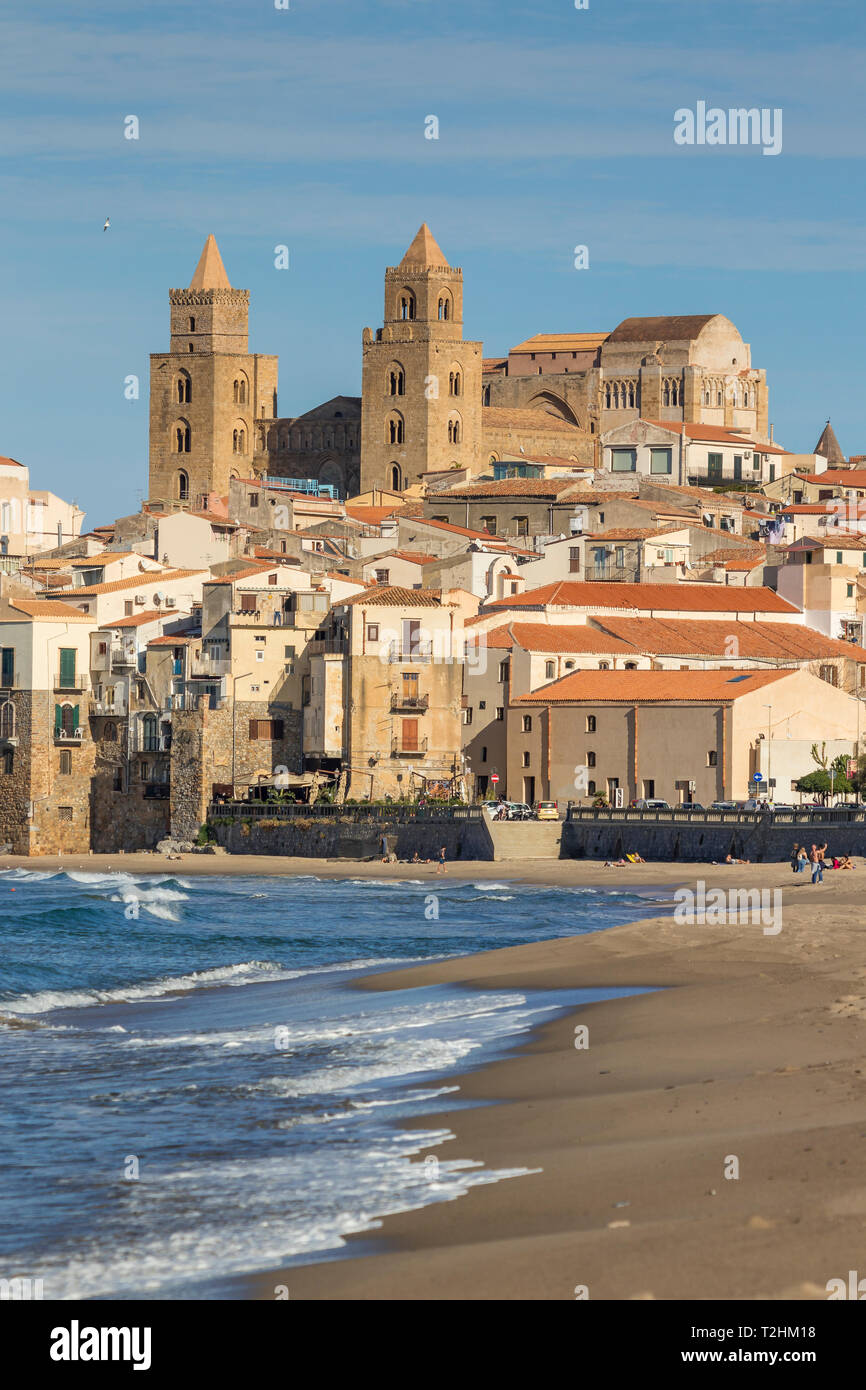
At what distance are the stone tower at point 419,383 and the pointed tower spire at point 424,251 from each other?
0.30 ft

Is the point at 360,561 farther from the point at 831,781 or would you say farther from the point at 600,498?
the point at 831,781

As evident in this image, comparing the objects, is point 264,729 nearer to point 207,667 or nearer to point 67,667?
point 207,667

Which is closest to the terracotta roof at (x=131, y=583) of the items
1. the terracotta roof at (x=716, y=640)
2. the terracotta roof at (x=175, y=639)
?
the terracotta roof at (x=175, y=639)

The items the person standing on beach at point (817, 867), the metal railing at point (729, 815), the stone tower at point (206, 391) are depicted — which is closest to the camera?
the person standing on beach at point (817, 867)

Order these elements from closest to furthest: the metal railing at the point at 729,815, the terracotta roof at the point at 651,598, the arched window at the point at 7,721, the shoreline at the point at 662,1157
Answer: the shoreline at the point at 662,1157, the metal railing at the point at 729,815, the arched window at the point at 7,721, the terracotta roof at the point at 651,598

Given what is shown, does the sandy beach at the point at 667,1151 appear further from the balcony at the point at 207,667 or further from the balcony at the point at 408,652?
the balcony at the point at 207,667

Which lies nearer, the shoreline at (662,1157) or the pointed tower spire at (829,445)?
the shoreline at (662,1157)

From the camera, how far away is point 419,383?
136 meters

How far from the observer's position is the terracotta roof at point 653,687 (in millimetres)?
63562

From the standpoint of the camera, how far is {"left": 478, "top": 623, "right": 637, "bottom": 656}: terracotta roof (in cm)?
7038

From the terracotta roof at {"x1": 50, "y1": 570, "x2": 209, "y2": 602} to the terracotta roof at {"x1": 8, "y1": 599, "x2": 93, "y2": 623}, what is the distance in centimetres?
252

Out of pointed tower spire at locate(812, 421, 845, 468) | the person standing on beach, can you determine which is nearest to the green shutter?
the person standing on beach

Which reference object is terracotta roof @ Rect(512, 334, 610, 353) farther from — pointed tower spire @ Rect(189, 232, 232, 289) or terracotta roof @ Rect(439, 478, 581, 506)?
terracotta roof @ Rect(439, 478, 581, 506)
